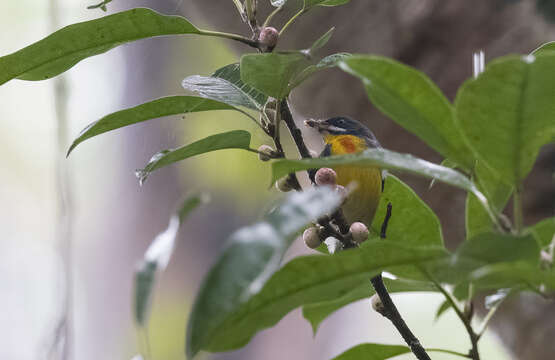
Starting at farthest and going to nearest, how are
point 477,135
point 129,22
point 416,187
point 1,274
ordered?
point 1,274, point 416,187, point 129,22, point 477,135

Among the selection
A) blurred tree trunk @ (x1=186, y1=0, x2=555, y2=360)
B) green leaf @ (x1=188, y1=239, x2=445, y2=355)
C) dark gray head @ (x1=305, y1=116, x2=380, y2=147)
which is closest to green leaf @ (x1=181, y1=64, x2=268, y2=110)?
green leaf @ (x1=188, y1=239, x2=445, y2=355)

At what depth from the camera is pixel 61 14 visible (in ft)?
7.20

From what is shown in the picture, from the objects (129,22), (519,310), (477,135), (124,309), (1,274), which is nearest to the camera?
(477,135)

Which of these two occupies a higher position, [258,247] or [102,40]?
[102,40]

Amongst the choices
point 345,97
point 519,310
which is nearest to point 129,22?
point 345,97

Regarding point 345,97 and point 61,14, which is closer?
point 345,97

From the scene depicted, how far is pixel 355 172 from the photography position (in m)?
0.92

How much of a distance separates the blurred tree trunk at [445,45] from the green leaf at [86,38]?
3.44 feet

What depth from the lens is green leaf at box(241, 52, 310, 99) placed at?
531mm

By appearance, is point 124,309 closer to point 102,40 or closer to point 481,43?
point 481,43

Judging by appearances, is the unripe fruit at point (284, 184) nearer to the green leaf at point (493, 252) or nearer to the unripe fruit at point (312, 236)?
the unripe fruit at point (312, 236)

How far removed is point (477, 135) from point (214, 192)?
2.46m

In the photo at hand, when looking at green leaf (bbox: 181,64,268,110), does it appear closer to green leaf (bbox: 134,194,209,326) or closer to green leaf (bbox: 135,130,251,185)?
green leaf (bbox: 135,130,251,185)

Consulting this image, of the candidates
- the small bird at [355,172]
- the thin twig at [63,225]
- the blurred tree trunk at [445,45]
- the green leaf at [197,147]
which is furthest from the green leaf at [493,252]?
the blurred tree trunk at [445,45]
